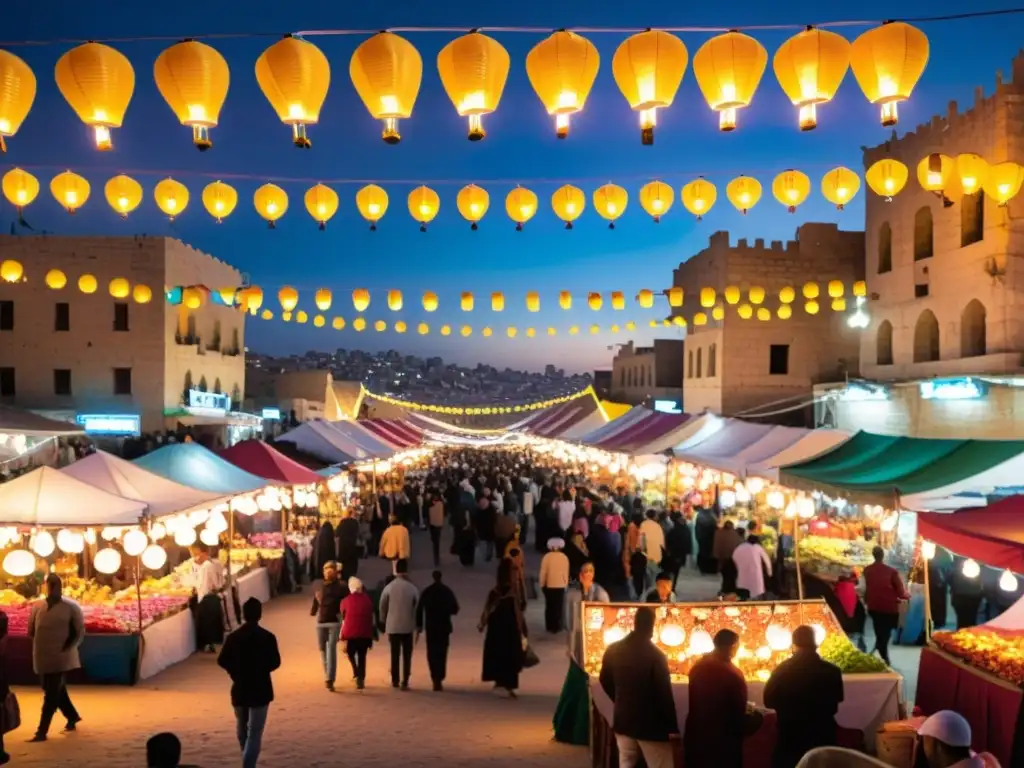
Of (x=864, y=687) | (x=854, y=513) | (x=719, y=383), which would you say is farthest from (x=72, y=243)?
(x=864, y=687)

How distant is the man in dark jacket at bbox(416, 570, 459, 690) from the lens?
9.02 m

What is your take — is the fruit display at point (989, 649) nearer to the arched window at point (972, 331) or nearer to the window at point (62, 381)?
the arched window at point (972, 331)

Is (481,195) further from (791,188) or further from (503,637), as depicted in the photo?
(503,637)

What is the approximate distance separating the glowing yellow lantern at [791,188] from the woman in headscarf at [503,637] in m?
6.44

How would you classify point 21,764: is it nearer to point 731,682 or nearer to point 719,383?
point 731,682

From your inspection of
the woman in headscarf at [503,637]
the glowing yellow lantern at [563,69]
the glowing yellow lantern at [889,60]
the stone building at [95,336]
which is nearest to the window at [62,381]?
the stone building at [95,336]

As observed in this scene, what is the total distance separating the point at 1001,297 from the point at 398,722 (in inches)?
633

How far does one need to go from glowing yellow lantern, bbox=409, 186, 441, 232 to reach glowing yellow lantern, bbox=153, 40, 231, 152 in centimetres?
496

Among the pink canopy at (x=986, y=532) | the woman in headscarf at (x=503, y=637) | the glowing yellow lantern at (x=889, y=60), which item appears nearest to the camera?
the pink canopy at (x=986, y=532)

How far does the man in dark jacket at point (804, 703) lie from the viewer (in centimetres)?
559

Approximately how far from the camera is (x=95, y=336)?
116 feet

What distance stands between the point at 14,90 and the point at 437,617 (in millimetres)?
5975

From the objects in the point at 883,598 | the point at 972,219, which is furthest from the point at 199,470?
the point at 972,219

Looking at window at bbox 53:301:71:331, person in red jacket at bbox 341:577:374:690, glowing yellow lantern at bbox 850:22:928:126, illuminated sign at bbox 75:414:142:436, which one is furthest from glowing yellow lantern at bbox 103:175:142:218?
window at bbox 53:301:71:331
